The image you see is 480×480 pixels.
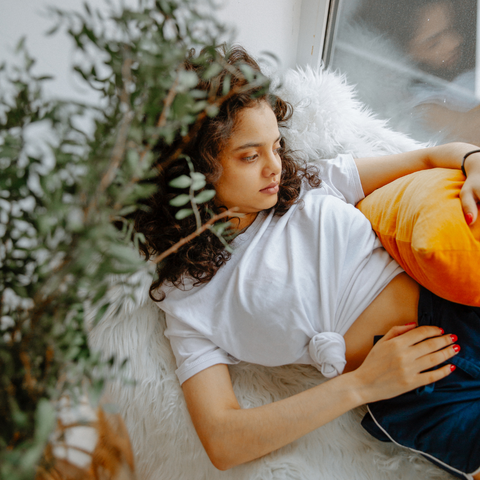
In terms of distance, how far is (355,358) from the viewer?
918mm

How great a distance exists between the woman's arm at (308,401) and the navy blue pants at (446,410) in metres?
0.04

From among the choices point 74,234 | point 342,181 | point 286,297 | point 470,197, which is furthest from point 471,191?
point 74,234

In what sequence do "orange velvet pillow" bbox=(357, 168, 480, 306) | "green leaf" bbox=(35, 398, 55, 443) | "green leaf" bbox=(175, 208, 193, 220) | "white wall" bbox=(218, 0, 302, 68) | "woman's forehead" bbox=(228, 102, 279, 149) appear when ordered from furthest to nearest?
"white wall" bbox=(218, 0, 302, 68)
"woman's forehead" bbox=(228, 102, 279, 149)
"orange velvet pillow" bbox=(357, 168, 480, 306)
"green leaf" bbox=(175, 208, 193, 220)
"green leaf" bbox=(35, 398, 55, 443)

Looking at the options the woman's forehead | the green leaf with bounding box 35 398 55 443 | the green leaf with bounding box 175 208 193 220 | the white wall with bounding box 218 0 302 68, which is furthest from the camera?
the white wall with bounding box 218 0 302 68

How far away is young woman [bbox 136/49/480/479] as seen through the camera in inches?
30.9

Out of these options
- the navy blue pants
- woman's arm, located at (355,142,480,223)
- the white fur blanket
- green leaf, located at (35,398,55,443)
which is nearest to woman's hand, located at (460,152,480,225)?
woman's arm, located at (355,142,480,223)

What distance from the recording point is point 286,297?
88cm

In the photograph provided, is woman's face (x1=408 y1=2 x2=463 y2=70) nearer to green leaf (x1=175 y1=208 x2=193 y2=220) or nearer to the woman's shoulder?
the woman's shoulder

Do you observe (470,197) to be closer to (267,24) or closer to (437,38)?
(437,38)

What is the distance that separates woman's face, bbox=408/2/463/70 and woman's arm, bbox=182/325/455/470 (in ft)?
3.49

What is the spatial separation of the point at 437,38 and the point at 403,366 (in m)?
1.23

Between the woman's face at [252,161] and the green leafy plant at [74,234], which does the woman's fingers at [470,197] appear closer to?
the woman's face at [252,161]

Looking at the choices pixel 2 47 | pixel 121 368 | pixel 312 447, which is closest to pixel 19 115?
pixel 121 368

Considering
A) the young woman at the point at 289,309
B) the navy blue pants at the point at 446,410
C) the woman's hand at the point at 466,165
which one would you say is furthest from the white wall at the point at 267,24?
the navy blue pants at the point at 446,410
